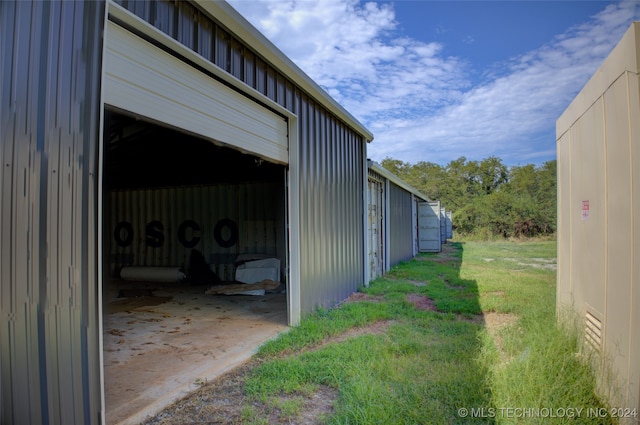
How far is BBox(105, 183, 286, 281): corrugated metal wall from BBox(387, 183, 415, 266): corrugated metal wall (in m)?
3.57

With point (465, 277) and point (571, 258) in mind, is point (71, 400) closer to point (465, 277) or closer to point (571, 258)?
point (571, 258)

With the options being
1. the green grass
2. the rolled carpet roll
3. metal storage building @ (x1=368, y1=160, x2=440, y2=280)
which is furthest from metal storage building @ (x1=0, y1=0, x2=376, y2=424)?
the rolled carpet roll

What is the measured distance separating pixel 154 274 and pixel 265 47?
7.37m

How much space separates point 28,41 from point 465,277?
340 inches

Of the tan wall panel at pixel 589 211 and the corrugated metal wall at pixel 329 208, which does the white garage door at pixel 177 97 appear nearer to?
the corrugated metal wall at pixel 329 208

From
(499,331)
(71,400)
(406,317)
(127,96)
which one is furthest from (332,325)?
(127,96)

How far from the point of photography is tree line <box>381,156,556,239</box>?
77.3ft

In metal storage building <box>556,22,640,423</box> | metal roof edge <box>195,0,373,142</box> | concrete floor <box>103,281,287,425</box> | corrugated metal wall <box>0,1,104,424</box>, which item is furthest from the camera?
metal roof edge <box>195,0,373,142</box>

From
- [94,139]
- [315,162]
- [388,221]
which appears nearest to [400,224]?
[388,221]

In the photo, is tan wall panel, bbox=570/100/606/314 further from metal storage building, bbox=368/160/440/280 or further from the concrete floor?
metal storage building, bbox=368/160/440/280

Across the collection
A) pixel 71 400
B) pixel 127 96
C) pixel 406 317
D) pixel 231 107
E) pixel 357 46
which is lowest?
pixel 406 317

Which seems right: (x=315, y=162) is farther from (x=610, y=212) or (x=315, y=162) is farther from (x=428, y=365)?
(x=610, y=212)

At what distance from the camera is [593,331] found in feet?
8.57

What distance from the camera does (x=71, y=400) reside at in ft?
6.07
